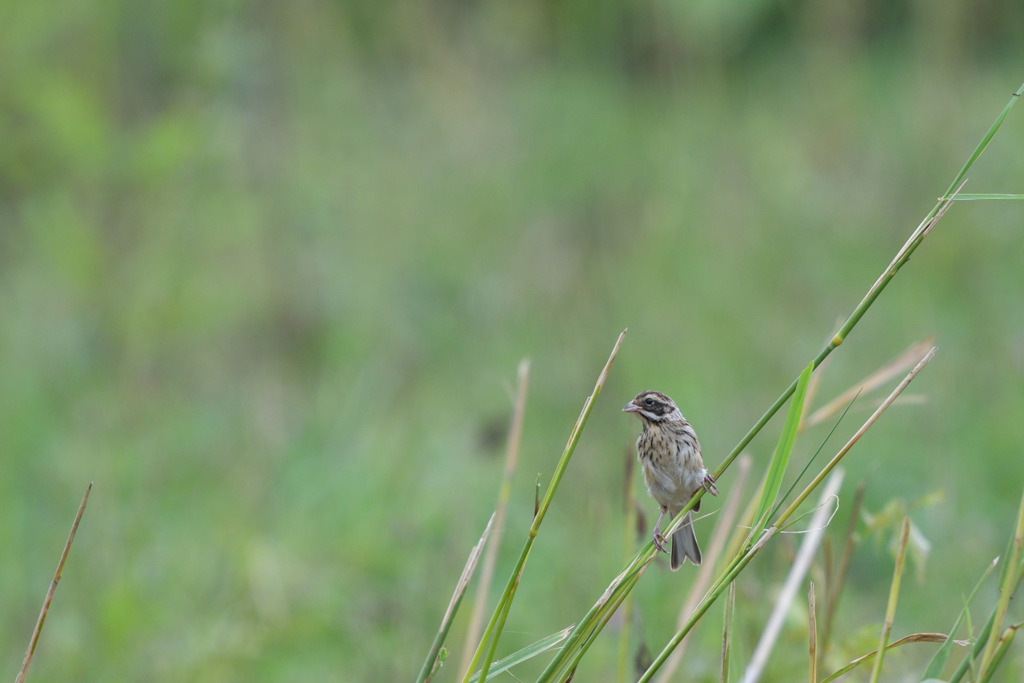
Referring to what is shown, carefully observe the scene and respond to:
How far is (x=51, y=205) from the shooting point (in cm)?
462

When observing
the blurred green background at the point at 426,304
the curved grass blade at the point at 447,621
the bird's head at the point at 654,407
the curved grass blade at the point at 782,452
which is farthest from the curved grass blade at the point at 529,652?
the bird's head at the point at 654,407

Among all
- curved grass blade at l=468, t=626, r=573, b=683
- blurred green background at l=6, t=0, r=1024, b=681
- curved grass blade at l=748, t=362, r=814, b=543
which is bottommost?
blurred green background at l=6, t=0, r=1024, b=681

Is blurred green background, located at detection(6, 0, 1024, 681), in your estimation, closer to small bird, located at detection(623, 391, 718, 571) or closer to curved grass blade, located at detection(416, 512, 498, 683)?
small bird, located at detection(623, 391, 718, 571)

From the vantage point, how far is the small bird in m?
2.09

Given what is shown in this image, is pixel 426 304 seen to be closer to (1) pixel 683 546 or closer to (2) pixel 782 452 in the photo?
(1) pixel 683 546

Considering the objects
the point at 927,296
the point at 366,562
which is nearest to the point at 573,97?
the point at 927,296

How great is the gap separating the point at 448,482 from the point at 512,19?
3812 mm

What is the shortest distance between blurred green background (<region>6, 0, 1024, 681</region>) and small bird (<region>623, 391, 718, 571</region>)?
0.29m

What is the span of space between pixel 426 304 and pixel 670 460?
3824mm

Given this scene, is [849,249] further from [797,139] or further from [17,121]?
[17,121]

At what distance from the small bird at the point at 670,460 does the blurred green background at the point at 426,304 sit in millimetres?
294

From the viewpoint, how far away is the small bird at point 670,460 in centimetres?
209

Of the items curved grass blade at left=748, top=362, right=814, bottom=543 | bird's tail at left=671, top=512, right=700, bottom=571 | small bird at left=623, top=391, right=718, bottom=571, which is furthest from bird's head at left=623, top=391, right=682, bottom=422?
curved grass blade at left=748, top=362, right=814, bottom=543

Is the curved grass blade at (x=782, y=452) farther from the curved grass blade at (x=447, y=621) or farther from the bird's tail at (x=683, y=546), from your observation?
the bird's tail at (x=683, y=546)
